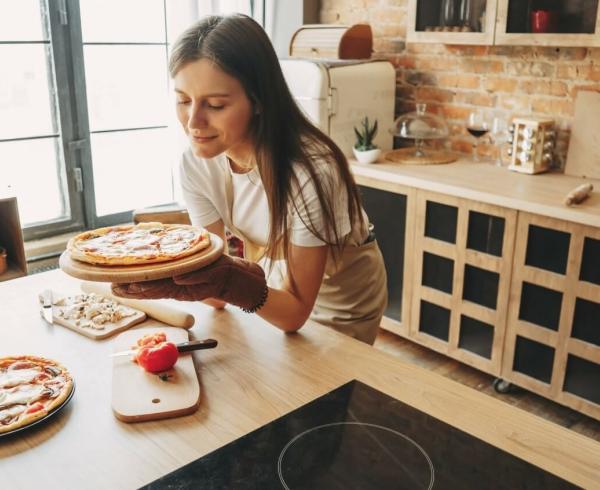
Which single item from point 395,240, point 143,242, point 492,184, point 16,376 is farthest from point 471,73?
point 16,376

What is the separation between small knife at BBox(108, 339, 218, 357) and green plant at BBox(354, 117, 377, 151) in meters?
1.98

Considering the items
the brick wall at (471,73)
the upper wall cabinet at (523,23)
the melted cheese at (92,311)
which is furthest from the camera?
the brick wall at (471,73)

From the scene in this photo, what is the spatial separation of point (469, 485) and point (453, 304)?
1.92 meters

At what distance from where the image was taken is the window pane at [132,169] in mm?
3236

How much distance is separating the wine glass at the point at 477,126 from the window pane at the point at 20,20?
6.80ft

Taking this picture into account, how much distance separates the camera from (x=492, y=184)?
8.57 feet

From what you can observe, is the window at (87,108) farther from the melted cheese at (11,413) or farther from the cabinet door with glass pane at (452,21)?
the melted cheese at (11,413)

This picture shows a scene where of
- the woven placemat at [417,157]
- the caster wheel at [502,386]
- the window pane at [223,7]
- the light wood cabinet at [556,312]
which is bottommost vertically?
the caster wheel at [502,386]

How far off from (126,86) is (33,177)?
0.67m

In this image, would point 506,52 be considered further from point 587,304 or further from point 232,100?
point 232,100

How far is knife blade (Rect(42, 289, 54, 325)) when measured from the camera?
141 cm

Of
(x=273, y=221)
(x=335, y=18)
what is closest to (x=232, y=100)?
(x=273, y=221)

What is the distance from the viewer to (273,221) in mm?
1395

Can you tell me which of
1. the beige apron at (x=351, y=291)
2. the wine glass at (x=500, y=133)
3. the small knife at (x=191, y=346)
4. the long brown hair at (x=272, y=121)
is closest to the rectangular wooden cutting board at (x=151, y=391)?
the small knife at (x=191, y=346)
